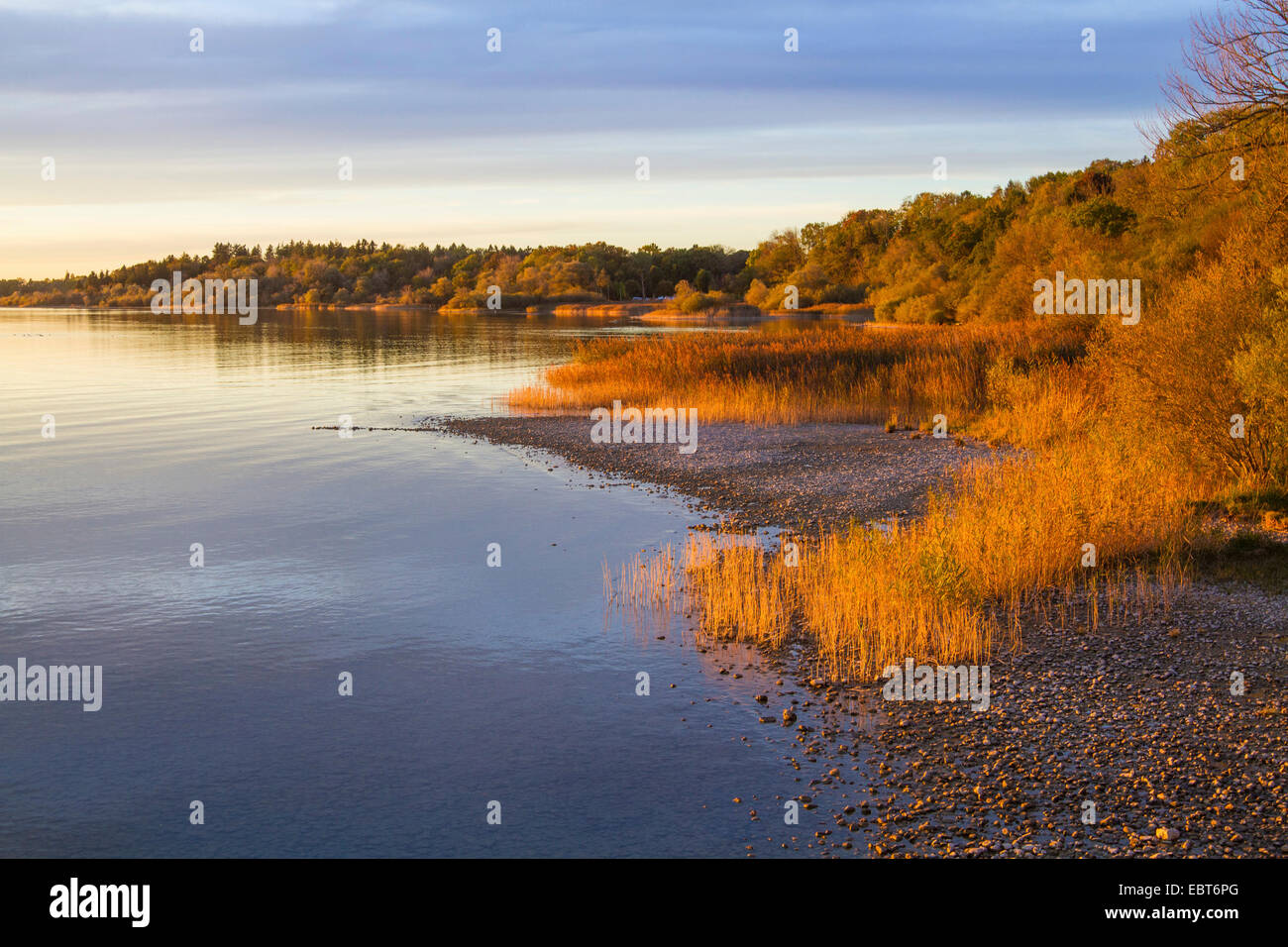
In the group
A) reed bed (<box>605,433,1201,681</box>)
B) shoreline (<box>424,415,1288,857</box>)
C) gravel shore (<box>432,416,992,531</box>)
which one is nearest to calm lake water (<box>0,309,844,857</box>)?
shoreline (<box>424,415,1288,857</box>)

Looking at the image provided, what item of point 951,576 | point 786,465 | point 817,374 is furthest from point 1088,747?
point 817,374

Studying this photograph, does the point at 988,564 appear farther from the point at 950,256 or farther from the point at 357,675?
the point at 950,256

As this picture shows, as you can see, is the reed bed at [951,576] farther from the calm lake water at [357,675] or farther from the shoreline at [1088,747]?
the calm lake water at [357,675]

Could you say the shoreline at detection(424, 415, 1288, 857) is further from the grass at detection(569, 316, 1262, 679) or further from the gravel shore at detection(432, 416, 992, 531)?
the gravel shore at detection(432, 416, 992, 531)

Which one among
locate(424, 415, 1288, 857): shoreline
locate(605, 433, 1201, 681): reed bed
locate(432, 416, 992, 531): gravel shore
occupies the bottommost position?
locate(424, 415, 1288, 857): shoreline

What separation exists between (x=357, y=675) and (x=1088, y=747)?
8.29m

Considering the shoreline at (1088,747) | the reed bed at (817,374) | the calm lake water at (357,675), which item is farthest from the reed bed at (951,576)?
the reed bed at (817,374)

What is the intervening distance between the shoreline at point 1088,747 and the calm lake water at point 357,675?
74 centimetres

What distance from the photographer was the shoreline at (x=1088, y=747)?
27.0 feet

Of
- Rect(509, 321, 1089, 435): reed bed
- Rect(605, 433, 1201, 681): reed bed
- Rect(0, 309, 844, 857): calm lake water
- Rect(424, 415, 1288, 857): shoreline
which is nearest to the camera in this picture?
Rect(424, 415, 1288, 857): shoreline

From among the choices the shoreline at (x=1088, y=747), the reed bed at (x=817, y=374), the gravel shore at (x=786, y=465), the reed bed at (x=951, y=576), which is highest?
the reed bed at (x=817, y=374)

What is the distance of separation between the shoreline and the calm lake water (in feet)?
2.44

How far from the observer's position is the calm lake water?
8.99 m
